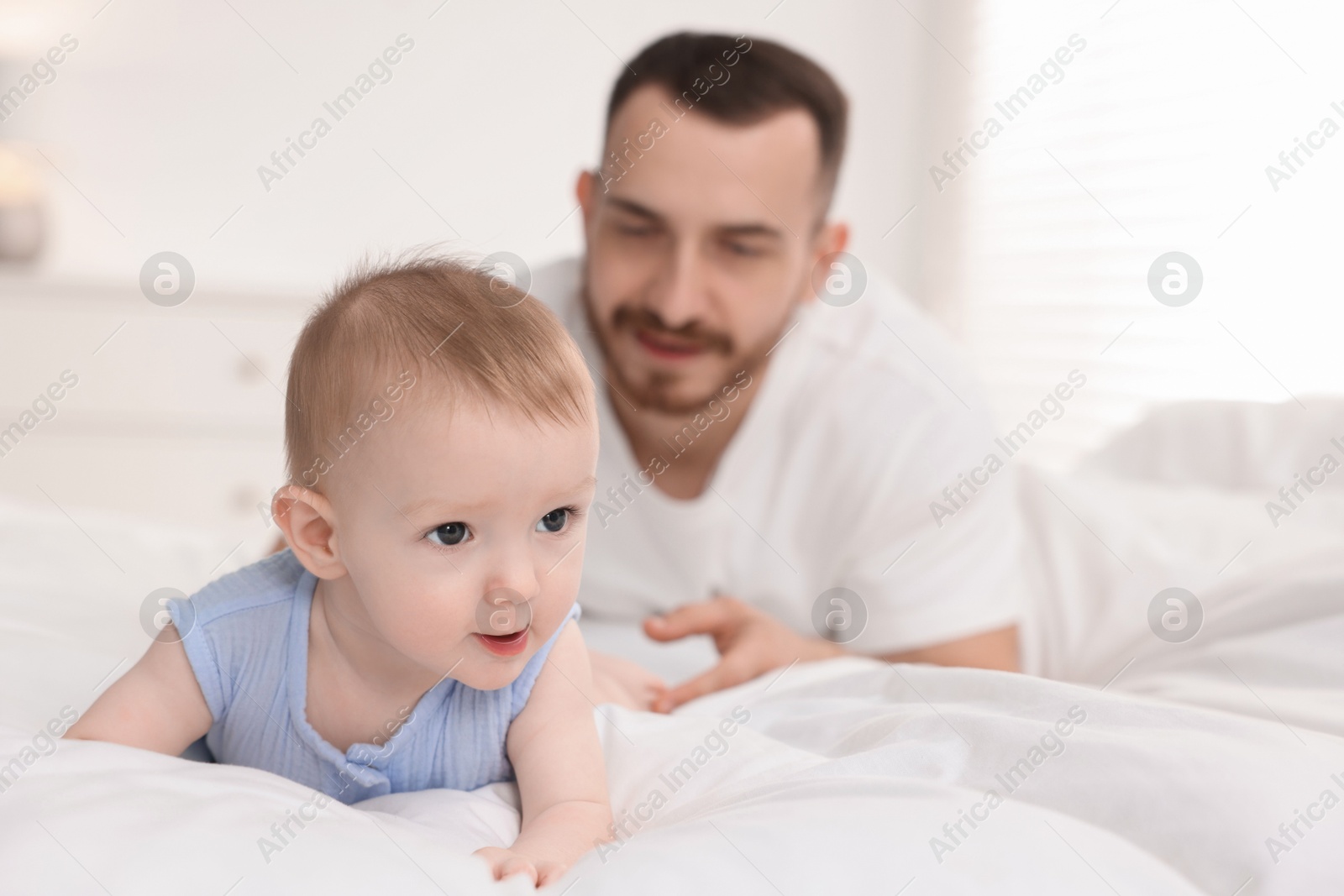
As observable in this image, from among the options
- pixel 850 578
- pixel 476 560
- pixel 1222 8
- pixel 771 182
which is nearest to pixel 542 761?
pixel 476 560

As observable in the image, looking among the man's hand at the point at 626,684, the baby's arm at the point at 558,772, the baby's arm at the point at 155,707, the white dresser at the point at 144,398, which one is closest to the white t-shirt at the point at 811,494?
the man's hand at the point at 626,684

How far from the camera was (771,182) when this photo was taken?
1.44 m

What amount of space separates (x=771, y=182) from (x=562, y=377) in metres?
0.85

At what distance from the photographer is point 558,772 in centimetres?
71

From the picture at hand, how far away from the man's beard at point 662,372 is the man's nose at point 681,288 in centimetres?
2

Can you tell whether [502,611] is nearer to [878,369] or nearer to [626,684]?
[626,684]

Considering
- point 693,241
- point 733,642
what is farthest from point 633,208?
point 733,642

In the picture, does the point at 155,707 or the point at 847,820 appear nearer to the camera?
the point at 847,820

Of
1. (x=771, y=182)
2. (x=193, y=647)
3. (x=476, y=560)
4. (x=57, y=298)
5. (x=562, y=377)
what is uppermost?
(x=771, y=182)

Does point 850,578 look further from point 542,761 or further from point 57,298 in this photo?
point 57,298

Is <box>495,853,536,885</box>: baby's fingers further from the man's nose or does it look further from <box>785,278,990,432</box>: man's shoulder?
<box>785,278,990,432</box>: man's shoulder

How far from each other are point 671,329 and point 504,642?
32.3 inches

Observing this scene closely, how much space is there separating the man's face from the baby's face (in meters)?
0.78

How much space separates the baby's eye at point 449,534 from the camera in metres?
0.65
